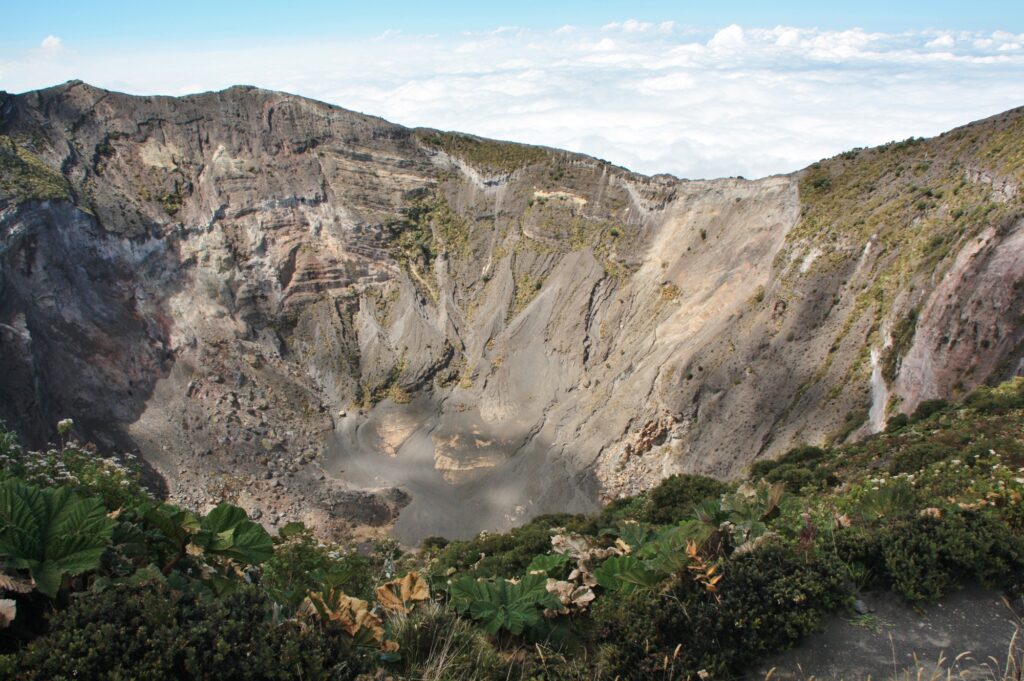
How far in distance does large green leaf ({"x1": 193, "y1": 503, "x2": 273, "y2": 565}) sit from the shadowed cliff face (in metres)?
21.7

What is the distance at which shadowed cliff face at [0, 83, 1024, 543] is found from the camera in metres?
30.7

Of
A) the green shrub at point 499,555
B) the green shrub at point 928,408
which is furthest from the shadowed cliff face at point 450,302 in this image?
the green shrub at point 499,555

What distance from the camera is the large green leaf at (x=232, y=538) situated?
24.3 ft

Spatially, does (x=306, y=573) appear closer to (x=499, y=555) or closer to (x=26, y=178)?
(x=499, y=555)

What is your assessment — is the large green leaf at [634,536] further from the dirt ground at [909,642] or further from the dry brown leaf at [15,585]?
the dry brown leaf at [15,585]

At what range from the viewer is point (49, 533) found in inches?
245

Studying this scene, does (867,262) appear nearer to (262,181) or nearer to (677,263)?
(677,263)

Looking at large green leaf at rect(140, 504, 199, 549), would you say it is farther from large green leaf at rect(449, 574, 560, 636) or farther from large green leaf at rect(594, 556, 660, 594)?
large green leaf at rect(594, 556, 660, 594)

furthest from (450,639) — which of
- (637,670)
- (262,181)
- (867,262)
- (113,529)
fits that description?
(262,181)

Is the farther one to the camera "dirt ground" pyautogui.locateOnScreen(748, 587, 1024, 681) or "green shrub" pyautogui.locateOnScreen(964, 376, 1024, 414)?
"green shrub" pyautogui.locateOnScreen(964, 376, 1024, 414)

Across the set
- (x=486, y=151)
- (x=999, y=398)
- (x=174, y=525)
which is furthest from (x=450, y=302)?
(x=174, y=525)

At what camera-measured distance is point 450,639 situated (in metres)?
7.02

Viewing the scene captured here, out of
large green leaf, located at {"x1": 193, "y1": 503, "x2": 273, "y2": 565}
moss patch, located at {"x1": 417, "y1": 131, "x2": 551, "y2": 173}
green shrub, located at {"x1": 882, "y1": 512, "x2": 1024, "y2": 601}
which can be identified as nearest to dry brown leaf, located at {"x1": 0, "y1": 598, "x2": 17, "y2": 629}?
large green leaf, located at {"x1": 193, "y1": 503, "x2": 273, "y2": 565}

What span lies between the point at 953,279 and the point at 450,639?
24.3m
